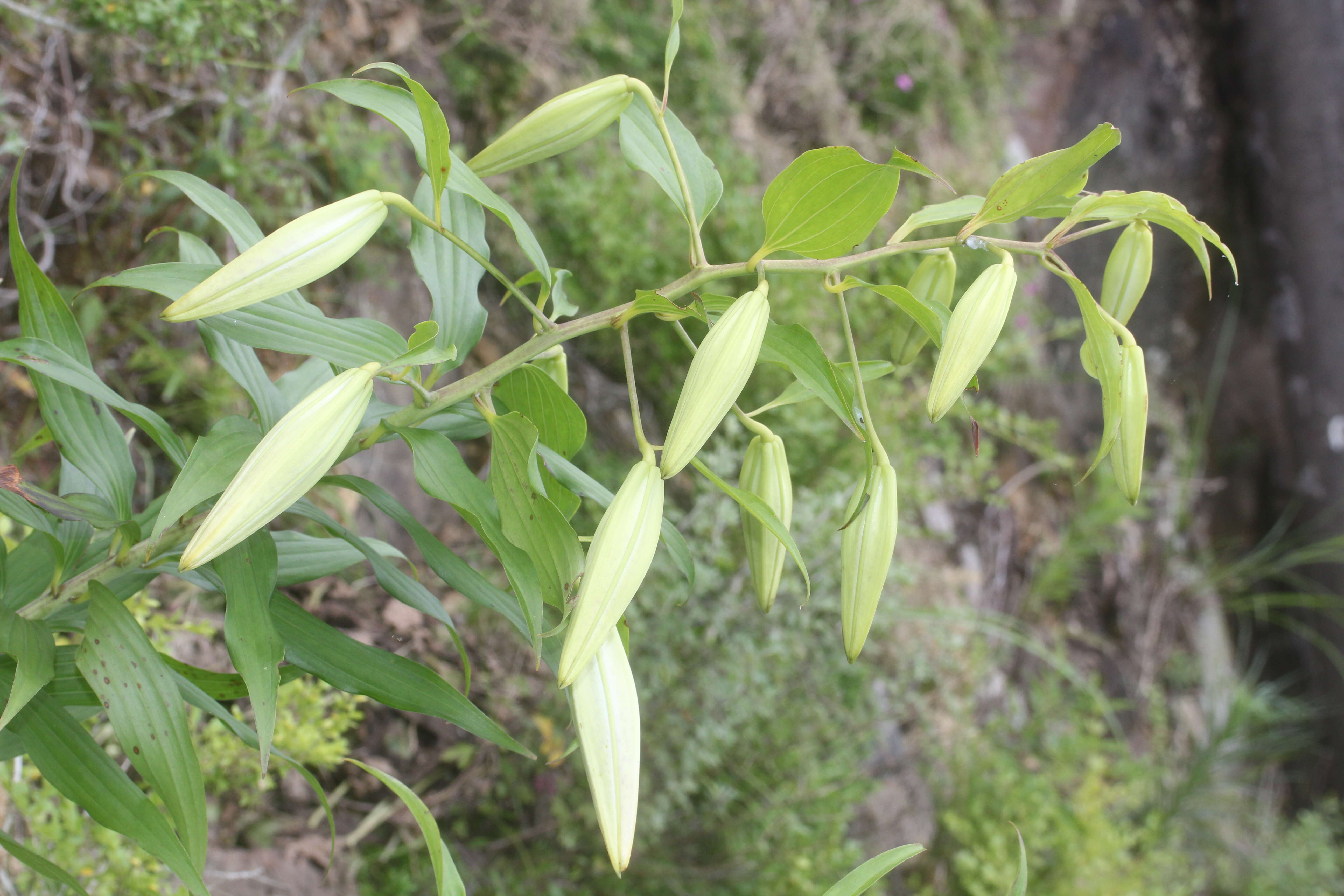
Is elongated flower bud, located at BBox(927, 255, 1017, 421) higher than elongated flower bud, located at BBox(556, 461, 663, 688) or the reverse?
higher

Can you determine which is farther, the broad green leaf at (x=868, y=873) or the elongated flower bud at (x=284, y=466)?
the broad green leaf at (x=868, y=873)

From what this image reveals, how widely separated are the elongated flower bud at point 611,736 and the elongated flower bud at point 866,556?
0.39ft

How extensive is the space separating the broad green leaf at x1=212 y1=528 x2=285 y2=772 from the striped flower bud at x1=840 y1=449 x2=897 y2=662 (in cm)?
29

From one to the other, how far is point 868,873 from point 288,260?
432 millimetres

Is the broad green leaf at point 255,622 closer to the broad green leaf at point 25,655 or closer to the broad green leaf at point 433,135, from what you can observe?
the broad green leaf at point 25,655

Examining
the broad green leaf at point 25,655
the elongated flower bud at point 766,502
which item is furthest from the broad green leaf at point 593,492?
the broad green leaf at point 25,655

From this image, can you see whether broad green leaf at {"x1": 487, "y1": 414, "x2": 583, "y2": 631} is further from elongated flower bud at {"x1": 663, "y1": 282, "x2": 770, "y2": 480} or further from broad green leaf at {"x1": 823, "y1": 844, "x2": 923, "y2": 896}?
broad green leaf at {"x1": 823, "y1": 844, "x2": 923, "y2": 896}

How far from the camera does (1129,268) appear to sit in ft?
1.59

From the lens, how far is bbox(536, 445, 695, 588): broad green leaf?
513 millimetres

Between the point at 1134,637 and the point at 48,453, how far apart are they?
2765 millimetres

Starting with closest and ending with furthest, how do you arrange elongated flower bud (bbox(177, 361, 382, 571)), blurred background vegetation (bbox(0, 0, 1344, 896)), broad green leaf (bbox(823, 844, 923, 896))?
elongated flower bud (bbox(177, 361, 382, 571)), broad green leaf (bbox(823, 844, 923, 896)), blurred background vegetation (bbox(0, 0, 1344, 896))

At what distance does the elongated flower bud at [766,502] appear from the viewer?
0.49 metres

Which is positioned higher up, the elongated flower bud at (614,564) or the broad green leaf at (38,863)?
the elongated flower bud at (614,564)

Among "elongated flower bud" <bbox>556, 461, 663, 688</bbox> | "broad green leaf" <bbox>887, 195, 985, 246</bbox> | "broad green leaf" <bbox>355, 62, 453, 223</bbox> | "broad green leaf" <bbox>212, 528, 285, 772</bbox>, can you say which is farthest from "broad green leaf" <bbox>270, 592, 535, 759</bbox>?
"broad green leaf" <bbox>887, 195, 985, 246</bbox>
